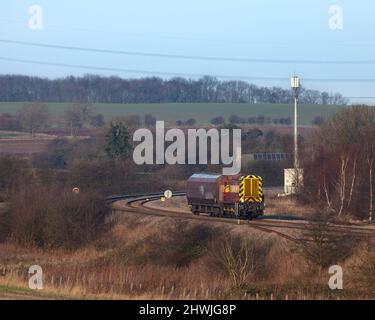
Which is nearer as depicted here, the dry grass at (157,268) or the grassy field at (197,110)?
the dry grass at (157,268)

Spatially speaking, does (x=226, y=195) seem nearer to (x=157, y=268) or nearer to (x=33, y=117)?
(x=157, y=268)

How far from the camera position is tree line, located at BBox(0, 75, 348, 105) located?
145 m

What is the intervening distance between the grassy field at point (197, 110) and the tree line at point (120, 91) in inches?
269

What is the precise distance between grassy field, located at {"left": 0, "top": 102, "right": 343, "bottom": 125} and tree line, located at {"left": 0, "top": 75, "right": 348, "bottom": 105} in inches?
269

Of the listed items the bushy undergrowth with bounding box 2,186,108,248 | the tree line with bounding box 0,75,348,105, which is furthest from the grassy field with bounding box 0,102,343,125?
the bushy undergrowth with bounding box 2,186,108,248

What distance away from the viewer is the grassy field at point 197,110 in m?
125

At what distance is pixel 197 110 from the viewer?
A: 13112cm

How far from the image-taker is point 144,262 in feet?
122

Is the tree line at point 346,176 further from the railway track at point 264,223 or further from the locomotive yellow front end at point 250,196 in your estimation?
the locomotive yellow front end at point 250,196

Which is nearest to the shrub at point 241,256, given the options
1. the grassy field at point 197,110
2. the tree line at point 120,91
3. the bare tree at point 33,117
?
the bare tree at point 33,117

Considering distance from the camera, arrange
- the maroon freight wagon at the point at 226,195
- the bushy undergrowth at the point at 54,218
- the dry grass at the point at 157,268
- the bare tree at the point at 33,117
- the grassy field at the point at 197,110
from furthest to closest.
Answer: the grassy field at the point at 197,110, the bare tree at the point at 33,117, the maroon freight wagon at the point at 226,195, the bushy undergrowth at the point at 54,218, the dry grass at the point at 157,268

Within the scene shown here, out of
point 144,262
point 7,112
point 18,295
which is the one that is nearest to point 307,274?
point 144,262

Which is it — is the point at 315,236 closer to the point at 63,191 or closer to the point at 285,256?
the point at 285,256

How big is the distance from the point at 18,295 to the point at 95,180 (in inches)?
2030
